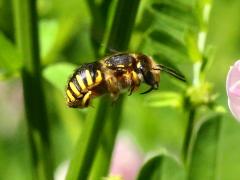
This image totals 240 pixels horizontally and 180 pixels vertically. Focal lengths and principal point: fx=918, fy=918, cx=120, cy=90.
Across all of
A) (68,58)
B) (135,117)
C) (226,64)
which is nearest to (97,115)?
(68,58)

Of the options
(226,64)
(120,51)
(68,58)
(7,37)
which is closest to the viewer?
(120,51)

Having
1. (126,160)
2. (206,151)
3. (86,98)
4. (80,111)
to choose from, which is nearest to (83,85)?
(86,98)

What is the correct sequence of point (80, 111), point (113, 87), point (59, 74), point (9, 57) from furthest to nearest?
point (80, 111), point (59, 74), point (9, 57), point (113, 87)

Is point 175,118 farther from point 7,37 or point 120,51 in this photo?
point 120,51

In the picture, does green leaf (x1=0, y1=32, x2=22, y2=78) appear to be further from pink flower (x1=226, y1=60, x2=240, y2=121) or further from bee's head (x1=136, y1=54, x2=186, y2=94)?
pink flower (x1=226, y1=60, x2=240, y2=121)

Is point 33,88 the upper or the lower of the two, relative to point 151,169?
upper

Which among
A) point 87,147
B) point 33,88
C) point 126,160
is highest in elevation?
point 33,88

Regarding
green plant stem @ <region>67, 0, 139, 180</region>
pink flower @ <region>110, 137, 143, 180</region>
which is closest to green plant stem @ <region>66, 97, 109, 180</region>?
green plant stem @ <region>67, 0, 139, 180</region>

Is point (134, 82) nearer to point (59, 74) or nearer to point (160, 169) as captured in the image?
point (160, 169)
